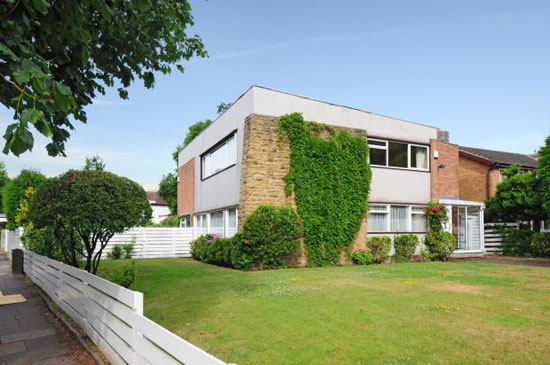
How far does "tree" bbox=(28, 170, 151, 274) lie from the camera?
29.0 feet

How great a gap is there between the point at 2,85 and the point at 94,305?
3.35 metres

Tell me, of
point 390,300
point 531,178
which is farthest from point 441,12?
point 531,178

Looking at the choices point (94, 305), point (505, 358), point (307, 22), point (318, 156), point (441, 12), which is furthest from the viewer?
point (318, 156)

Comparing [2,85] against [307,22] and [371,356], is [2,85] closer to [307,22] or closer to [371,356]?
[371,356]

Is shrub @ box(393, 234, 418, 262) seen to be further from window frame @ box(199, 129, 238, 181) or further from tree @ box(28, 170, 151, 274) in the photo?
tree @ box(28, 170, 151, 274)

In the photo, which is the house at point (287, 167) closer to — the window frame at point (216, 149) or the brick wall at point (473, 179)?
the window frame at point (216, 149)

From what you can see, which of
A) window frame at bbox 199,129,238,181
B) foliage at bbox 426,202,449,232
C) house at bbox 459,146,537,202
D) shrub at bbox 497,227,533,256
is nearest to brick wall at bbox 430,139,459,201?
foliage at bbox 426,202,449,232

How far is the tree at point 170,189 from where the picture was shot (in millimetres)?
45419

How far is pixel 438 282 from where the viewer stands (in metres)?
10.3

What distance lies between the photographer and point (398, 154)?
18094mm

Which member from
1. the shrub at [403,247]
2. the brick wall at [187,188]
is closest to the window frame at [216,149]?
the brick wall at [187,188]

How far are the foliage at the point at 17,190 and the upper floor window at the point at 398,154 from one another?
1983 centimetres

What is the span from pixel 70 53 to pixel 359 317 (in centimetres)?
590

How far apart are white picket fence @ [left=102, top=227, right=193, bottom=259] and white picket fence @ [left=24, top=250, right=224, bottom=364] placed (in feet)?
42.2
